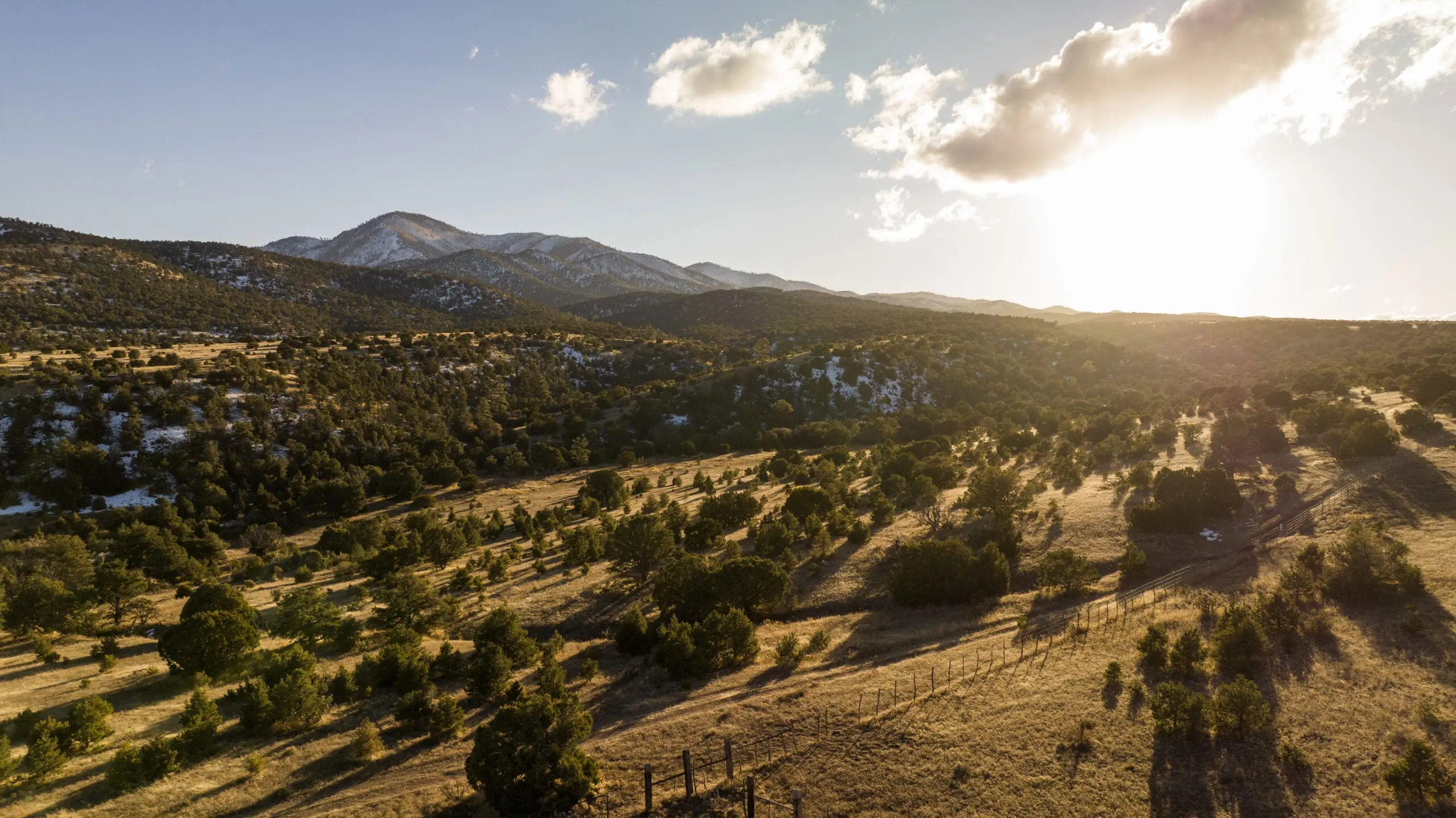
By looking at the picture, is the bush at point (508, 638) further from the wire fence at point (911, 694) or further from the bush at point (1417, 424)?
the bush at point (1417, 424)

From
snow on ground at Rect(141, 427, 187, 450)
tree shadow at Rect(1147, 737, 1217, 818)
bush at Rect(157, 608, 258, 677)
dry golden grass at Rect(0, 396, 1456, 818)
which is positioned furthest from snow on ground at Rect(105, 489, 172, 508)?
tree shadow at Rect(1147, 737, 1217, 818)

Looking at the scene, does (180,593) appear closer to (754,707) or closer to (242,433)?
(242,433)

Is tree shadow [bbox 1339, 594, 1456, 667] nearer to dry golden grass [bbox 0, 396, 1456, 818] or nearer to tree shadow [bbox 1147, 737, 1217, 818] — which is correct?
dry golden grass [bbox 0, 396, 1456, 818]

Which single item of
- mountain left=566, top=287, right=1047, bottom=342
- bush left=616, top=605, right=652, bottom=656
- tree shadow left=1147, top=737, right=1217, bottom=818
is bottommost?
bush left=616, top=605, right=652, bottom=656

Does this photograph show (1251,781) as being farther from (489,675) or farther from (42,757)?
(42,757)

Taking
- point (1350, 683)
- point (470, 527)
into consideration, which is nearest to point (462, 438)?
point (470, 527)

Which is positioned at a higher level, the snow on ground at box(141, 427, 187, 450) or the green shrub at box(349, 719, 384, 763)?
the snow on ground at box(141, 427, 187, 450)

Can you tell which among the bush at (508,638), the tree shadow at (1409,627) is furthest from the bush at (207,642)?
the tree shadow at (1409,627)
